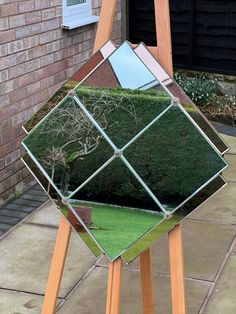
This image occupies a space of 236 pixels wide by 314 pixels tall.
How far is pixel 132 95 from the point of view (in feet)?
9.02

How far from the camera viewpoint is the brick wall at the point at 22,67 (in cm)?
544

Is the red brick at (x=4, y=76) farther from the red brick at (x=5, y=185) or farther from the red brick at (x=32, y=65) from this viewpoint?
the red brick at (x=5, y=185)

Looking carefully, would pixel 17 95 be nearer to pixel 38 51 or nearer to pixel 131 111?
pixel 38 51

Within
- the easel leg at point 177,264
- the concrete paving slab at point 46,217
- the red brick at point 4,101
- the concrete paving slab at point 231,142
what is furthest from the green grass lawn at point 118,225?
the concrete paving slab at point 231,142

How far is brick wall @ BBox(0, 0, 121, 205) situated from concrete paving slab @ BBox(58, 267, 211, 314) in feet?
5.46

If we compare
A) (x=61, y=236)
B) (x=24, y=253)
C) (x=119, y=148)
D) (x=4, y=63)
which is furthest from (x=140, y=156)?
(x=4, y=63)

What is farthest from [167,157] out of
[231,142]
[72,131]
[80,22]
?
[231,142]

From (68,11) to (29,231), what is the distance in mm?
2601

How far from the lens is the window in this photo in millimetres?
6508

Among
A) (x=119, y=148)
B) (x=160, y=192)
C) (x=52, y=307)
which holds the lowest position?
(x=52, y=307)

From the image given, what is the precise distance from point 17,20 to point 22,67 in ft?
1.36

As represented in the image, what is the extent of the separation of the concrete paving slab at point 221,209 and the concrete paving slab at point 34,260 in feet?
3.78

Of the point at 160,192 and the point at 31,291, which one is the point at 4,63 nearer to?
the point at 31,291

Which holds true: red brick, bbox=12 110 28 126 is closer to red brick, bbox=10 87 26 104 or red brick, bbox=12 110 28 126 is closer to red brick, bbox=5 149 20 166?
red brick, bbox=10 87 26 104
